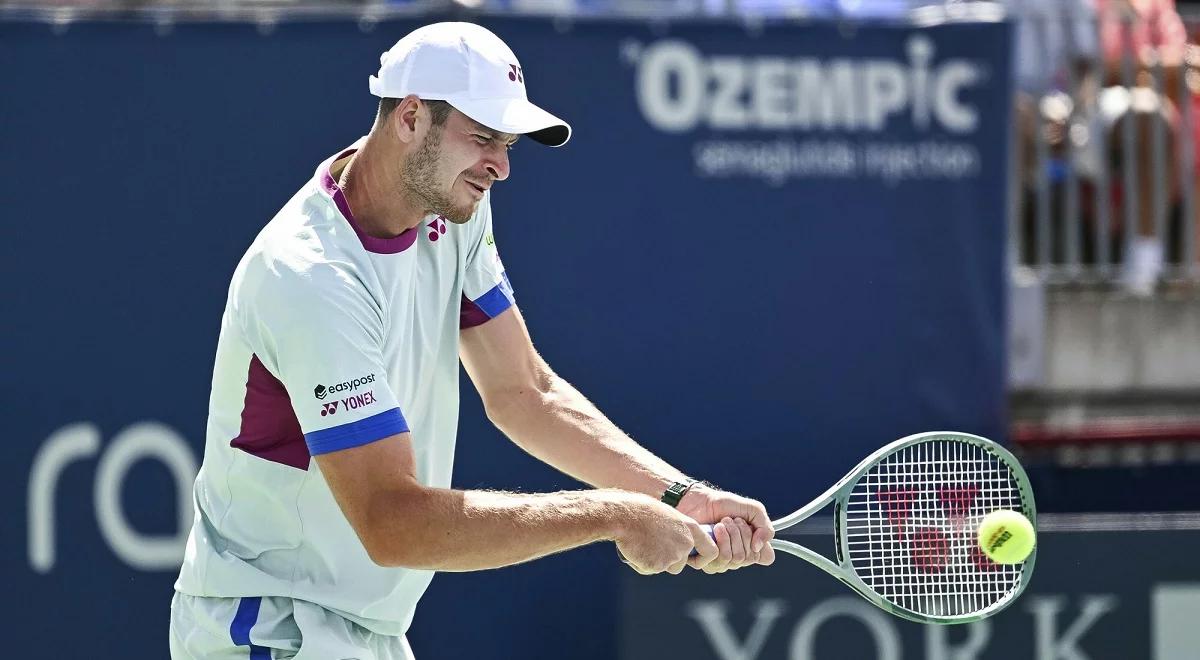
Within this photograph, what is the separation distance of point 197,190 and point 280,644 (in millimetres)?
2826

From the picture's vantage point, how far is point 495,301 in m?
3.77

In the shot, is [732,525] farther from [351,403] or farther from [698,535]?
[351,403]

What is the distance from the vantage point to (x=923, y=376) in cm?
635

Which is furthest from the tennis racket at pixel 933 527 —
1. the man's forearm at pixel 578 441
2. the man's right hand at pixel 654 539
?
the man's right hand at pixel 654 539

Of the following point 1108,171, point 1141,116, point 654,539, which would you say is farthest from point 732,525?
point 1141,116

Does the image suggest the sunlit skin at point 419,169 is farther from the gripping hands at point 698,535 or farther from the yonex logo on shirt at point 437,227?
the gripping hands at point 698,535

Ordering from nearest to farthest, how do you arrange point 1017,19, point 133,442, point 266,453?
point 266,453
point 133,442
point 1017,19

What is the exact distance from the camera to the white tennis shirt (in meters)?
3.15

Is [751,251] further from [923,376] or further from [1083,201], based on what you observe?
[1083,201]

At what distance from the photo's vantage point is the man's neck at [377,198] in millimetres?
3359

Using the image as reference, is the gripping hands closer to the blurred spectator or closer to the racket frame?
the racket frame

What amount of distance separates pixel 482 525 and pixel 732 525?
56 cm

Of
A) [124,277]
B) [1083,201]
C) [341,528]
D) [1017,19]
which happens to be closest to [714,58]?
[1017,19]

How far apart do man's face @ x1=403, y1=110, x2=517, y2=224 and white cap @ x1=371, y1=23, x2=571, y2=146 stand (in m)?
0.04
